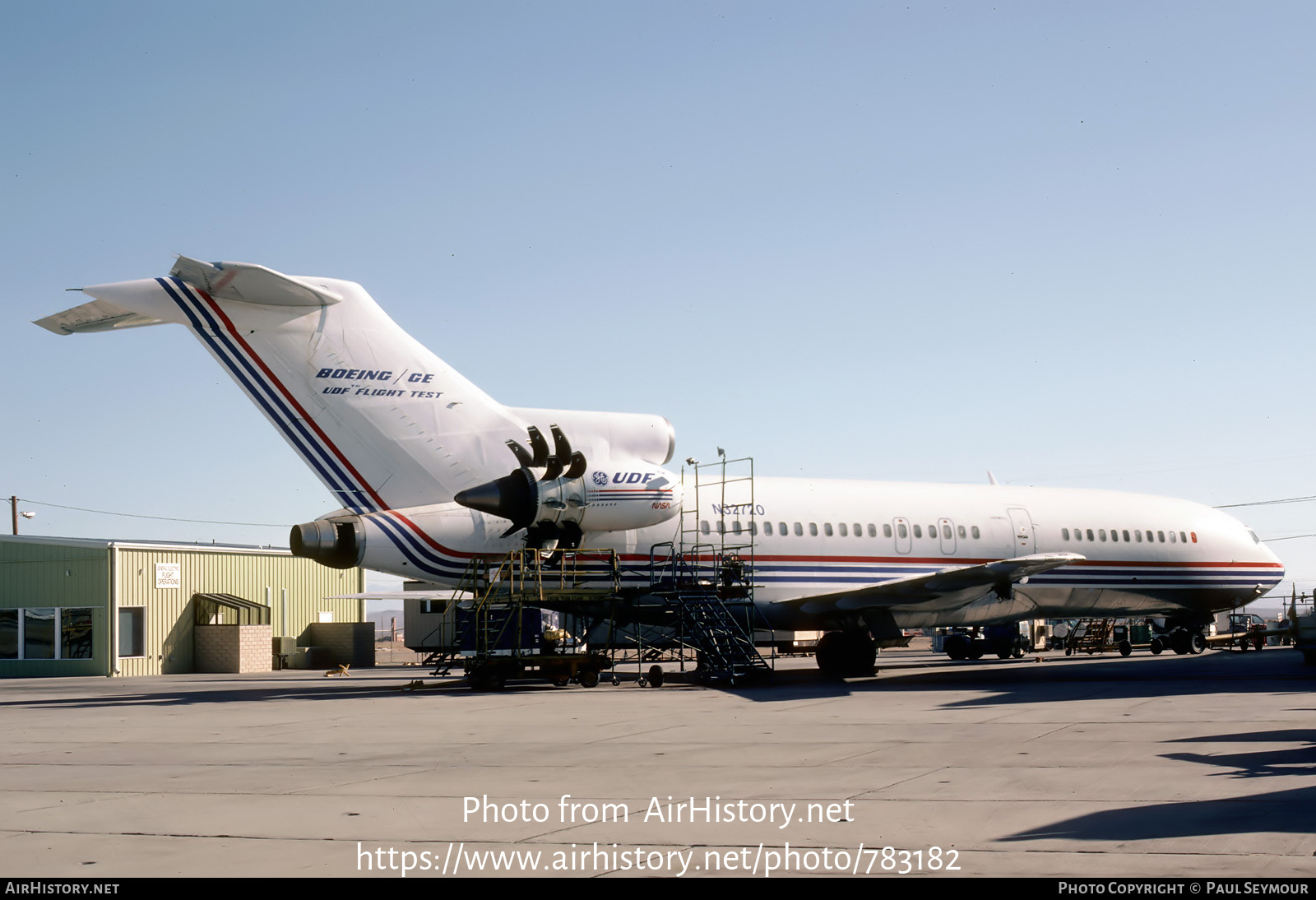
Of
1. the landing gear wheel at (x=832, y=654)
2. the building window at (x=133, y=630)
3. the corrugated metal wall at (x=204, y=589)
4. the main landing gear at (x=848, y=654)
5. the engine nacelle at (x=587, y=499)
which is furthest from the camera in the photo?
the corrugated metal wall at (x=204, y=589)

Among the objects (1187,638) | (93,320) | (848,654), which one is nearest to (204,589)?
(93,320)

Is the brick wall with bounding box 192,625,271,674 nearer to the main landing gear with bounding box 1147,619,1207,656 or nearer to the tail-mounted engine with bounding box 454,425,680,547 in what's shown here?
the tail-mounted engine with bounding box 454,425,680,547

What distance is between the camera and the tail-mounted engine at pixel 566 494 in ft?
65.8

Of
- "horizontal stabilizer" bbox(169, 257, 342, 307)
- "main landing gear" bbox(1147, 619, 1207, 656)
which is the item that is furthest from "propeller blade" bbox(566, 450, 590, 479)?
"main landing gear" bbox(1147, 619, 1207, 656)

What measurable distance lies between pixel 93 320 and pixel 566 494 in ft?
26.7

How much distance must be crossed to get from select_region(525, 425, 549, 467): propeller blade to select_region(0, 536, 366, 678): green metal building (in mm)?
19932

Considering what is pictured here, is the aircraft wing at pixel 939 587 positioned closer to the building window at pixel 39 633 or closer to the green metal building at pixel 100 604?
the green metal building at pixel 100 604

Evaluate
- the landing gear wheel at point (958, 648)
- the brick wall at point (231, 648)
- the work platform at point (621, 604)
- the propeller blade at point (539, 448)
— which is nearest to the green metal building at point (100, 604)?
the brick wall at point (231, 648)

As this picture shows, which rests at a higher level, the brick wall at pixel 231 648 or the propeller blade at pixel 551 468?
the propeller blade at pixel 551 468

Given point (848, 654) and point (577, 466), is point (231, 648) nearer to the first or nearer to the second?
point (577, 466)

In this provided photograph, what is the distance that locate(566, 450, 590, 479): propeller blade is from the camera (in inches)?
808

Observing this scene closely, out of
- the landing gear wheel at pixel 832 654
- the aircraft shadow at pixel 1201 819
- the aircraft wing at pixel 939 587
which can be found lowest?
the landing gear wheel at pixel 832 654

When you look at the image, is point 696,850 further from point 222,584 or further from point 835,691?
point 222,584

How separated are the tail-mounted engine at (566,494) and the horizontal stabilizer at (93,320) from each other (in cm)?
595
